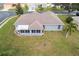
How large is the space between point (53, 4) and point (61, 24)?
27cm

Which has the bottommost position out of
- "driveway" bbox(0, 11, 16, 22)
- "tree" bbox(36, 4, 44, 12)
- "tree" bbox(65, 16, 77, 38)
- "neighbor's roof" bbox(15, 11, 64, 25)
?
"tree" bbox(65, 16, 77, 38)

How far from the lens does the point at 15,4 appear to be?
3.12 meters

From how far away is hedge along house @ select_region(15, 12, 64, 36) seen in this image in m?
3.15

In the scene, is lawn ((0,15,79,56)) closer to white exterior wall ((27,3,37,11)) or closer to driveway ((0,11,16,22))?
driveway ((0,11,16,22))

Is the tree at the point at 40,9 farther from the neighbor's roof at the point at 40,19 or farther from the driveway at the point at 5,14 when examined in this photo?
the driveway at the point at 5,14

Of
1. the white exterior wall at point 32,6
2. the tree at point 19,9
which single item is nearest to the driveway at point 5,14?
the tree at point 19,9

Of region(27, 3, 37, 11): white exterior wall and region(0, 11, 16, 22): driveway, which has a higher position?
region(27, 3, 37, 11): white exterior wall

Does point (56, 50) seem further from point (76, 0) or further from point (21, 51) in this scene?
point (76, 0)

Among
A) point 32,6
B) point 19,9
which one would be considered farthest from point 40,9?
point 19,9

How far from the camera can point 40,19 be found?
316 centimetres

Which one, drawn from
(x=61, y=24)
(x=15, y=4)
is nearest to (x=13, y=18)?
(x=15, y=4)

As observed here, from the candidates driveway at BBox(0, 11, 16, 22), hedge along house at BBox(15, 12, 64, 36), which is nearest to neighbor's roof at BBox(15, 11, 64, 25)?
hedge along house at BBox(15, 12, 64, 36)

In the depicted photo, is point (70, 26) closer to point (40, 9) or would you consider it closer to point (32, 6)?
point (40, 9)

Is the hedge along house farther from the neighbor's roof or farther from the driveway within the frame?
the driveway
